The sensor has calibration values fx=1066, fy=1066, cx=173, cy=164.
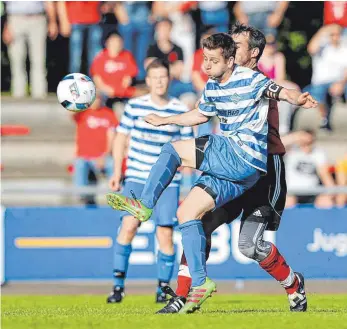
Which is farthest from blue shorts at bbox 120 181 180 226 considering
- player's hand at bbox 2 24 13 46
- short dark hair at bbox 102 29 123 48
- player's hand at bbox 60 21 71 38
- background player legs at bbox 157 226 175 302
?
player's hand at bbox 2 24 13 46

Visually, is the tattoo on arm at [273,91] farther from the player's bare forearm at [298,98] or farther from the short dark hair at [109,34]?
the short dark hair at [109,34]

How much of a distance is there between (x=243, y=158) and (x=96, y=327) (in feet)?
5.98

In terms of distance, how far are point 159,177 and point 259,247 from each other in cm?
113

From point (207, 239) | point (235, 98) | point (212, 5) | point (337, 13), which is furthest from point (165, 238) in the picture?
point (337, 13)

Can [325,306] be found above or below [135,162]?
below

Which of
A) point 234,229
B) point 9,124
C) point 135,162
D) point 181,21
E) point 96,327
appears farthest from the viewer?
point 9,124

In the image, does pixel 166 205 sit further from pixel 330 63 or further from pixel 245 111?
pixel 330 63

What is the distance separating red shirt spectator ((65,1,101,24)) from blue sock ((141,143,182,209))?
365 inches

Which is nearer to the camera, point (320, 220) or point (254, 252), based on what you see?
point (254, 252)

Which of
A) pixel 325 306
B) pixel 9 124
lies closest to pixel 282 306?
pixel 325 306

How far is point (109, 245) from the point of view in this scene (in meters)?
13.8

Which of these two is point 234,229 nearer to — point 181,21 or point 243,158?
point 181,21

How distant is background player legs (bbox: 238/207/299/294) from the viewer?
28.3 feet

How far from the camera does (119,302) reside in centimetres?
1108
